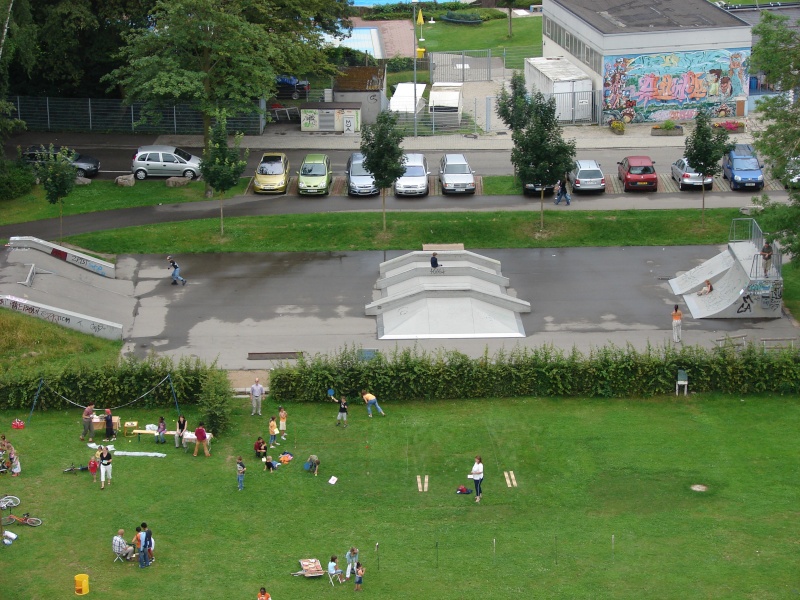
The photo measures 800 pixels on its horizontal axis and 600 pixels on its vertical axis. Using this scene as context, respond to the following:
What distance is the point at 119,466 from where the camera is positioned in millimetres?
35125

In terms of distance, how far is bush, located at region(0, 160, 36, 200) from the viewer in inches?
2137

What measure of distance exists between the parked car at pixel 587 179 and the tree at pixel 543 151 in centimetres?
428

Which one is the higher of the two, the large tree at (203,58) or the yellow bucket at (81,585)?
the large tree at (203,58)

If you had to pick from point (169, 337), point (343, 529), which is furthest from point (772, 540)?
point (169, 337)

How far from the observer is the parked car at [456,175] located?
54875 millimetres

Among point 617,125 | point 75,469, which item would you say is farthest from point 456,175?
point 75,469

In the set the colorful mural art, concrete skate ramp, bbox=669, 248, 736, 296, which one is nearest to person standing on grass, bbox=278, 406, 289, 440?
concrete skate ramp, bbox=669, 248, 736, 296

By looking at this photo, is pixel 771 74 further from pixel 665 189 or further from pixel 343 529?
pixel 343 529

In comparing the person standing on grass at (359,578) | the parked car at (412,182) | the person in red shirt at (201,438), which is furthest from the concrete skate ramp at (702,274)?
the person standing on grass at (359,578)

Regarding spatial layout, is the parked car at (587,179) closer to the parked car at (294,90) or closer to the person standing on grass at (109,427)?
the parked car at (294,90)

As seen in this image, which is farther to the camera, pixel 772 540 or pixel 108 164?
pixel 108 164

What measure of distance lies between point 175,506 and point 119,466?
298 centimetres

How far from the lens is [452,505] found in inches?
1312

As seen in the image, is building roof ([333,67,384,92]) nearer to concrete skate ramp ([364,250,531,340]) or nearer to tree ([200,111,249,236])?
tree ([200,111,249,236])
